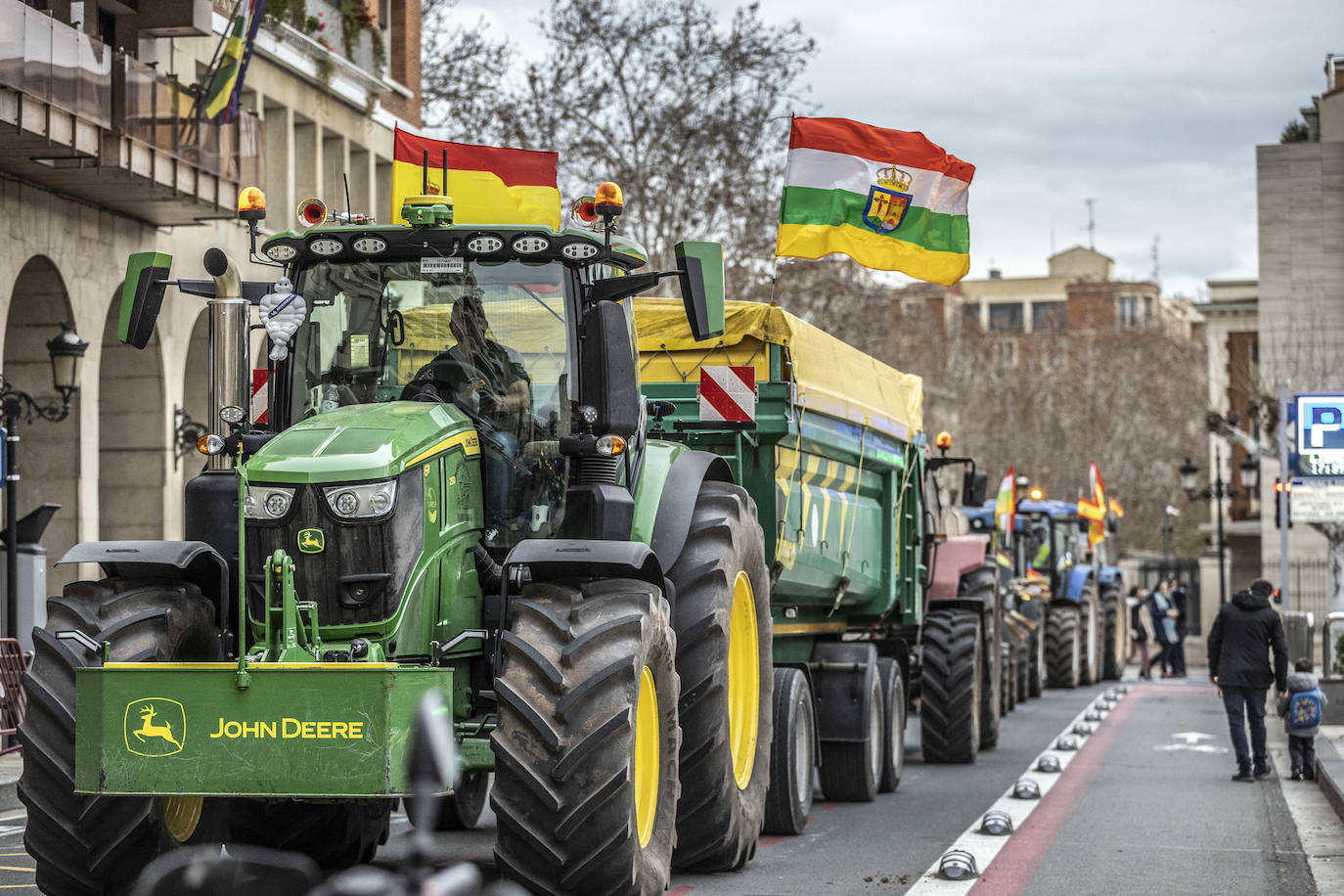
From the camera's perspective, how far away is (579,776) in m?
7.06

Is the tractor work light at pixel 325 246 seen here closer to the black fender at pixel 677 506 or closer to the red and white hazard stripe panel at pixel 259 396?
the red and white hazard stripe panel at pixel 259 396

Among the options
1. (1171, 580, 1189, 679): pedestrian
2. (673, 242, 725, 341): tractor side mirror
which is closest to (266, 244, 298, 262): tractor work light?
(673, 242, 725, 341): tractor side mirror

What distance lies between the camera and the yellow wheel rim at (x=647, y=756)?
25.3ft

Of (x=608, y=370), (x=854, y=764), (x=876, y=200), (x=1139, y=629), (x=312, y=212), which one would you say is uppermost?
(x=876, y=200)

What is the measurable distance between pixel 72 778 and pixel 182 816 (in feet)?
2.22

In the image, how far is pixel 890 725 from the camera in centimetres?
1476

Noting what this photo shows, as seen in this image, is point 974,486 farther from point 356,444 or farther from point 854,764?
point 356,444

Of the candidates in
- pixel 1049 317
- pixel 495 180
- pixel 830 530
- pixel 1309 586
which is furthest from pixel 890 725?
pixel 1049 317

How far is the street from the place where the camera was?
32.7ft

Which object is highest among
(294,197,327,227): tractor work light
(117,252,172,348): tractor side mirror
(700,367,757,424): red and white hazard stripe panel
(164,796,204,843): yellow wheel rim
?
(294,197,327,227): tractor work light

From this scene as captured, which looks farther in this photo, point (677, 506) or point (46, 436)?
point (46, 436)

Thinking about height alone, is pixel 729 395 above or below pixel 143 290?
below

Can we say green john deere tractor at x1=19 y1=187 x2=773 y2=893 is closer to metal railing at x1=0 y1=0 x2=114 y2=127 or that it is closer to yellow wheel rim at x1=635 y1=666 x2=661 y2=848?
yellow wheel rim at x1=635 y1=666 x2=661 y2=848

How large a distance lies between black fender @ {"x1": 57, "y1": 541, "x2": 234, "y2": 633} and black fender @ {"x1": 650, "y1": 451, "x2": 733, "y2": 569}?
2.04 m
